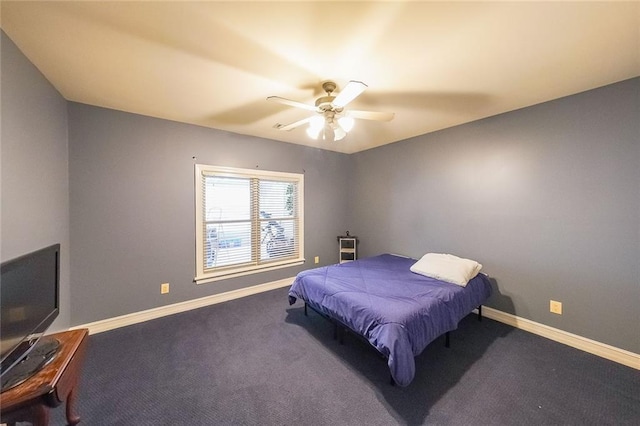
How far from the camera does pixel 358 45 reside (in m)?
1.54

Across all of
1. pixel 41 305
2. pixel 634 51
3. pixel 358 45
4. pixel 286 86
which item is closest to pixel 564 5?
pixel 634 51

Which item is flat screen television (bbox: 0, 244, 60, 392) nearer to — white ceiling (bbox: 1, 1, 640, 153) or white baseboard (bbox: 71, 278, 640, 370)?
white baseboard (bbox: 71, 278, 640, 370)

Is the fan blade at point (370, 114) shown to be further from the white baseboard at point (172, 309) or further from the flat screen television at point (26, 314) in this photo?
the white baseboard at point (172, 309)

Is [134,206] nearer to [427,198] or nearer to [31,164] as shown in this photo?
[31,164]

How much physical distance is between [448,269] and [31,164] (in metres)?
3.79

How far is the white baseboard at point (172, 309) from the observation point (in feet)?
8.12

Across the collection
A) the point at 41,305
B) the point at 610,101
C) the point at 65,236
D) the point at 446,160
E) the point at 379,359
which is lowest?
the point at 379,359

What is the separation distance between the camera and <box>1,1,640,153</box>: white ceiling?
50.5 inches

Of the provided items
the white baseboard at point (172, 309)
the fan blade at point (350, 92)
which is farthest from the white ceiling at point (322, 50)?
the white baseboard at point (172, 309)

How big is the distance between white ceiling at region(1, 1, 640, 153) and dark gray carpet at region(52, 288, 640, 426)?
2421mm

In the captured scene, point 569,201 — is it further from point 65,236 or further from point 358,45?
point 65,236

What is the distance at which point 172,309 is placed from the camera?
287cm

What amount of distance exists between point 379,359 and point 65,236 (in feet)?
10.6

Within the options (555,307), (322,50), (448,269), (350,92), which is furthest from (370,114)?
(555,307)
